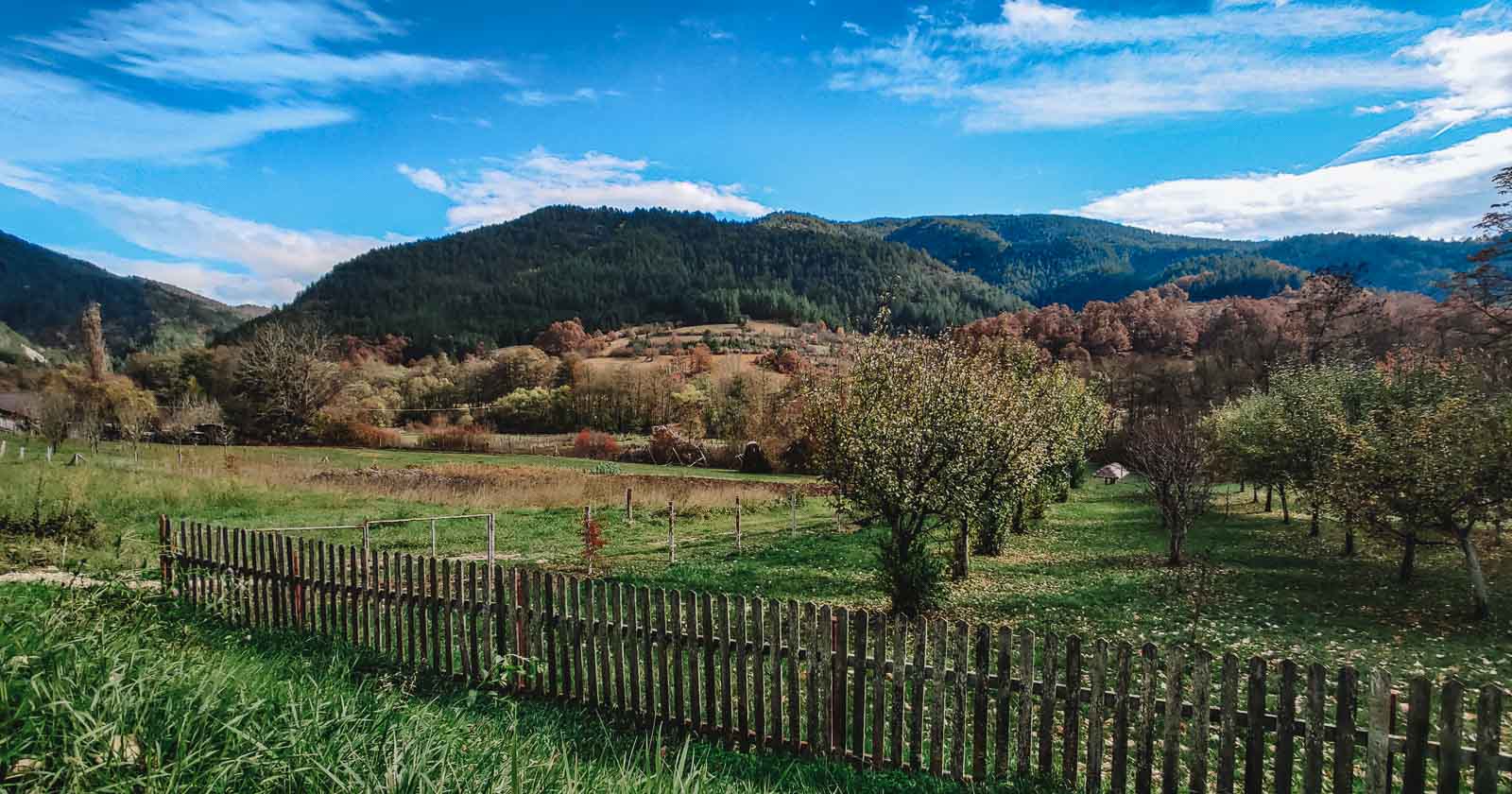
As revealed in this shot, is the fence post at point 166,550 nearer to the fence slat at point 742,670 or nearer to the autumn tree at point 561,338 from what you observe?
the fence slat at point 742,670

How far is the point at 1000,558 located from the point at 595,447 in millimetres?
46282

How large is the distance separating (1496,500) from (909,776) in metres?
14.7

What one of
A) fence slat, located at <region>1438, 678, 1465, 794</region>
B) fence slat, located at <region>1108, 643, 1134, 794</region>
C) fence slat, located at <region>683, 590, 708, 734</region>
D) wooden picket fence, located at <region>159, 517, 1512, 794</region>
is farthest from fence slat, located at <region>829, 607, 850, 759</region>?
fence slat, located at <region>1438, 678, 1465, 794</region>

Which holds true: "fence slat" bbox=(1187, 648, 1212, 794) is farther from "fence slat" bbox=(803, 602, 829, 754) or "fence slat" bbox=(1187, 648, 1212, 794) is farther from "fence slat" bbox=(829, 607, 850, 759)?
"fence slat" bbox=(803, 602, 829, 754)

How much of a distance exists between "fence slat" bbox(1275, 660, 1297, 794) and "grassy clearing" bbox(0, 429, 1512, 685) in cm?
631

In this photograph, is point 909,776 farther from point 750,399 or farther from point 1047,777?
point 750,399

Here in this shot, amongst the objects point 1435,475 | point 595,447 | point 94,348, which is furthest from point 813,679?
point 94,348

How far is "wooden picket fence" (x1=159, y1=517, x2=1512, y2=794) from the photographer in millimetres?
5445

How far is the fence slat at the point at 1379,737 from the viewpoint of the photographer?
17.2 feet

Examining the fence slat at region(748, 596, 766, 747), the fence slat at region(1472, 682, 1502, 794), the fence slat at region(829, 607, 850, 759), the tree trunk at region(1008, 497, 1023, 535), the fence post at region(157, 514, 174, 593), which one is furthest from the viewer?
the tree trunk at region(1008, 497, 1023, 535)

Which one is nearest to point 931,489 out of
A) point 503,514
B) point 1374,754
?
point 1374,754

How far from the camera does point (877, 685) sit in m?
6.73

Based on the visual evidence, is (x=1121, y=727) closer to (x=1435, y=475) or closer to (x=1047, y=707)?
(x=1047, y=707)

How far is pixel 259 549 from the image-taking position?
1013 cm
